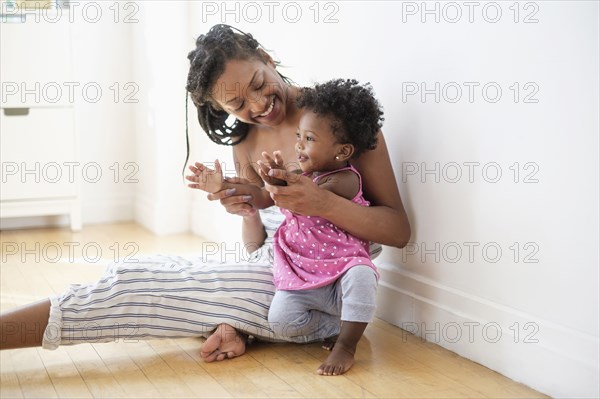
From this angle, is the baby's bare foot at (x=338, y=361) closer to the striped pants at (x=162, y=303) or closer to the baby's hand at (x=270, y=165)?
the striped pants at (x=162, y=303)

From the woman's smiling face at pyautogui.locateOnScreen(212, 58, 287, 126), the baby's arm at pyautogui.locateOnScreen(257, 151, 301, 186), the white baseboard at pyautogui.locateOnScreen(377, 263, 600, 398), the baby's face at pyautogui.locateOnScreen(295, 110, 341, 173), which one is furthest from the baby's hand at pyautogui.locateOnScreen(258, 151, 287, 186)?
the white baseboard at pyautogui.locateOnScreen(377, 263, 600, 398)

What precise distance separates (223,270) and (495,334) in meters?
0.57

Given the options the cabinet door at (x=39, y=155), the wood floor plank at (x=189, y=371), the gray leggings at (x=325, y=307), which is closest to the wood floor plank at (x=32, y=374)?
the wood floor plank at (x=189, y=371)

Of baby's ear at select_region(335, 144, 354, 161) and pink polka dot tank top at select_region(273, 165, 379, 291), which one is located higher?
baby's ear at select_region(335, 144, 354, 161)

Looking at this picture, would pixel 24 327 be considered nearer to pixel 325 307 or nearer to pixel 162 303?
pixel 162 303

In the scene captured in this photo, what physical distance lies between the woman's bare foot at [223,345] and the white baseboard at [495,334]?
0.40m

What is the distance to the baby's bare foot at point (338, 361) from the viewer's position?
1.49 m

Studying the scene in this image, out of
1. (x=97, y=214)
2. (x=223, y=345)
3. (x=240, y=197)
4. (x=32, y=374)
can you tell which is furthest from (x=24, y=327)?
(x=97, y=214)

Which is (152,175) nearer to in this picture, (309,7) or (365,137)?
(309,7)

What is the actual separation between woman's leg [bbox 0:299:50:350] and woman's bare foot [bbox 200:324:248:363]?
320 millimetres

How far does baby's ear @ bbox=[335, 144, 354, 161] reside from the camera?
5.16 ft

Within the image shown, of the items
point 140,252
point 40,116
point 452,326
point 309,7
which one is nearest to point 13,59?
point 40,116

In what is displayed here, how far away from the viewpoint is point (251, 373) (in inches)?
59.4

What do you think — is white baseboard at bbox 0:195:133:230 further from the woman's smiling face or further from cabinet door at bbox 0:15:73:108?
the woman's smiling face
